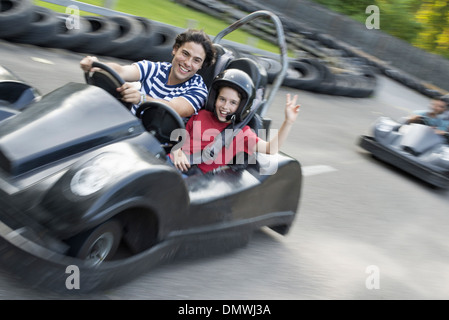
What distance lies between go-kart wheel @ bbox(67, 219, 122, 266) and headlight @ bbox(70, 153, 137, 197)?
17 centimetres

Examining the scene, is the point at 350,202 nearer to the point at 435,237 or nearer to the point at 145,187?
the point at 435,237

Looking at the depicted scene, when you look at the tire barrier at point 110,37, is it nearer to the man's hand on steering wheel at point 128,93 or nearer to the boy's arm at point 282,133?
the boy's arm at point 282,133

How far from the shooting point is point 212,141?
9.61 feet

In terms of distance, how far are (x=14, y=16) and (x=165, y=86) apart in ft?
12.3

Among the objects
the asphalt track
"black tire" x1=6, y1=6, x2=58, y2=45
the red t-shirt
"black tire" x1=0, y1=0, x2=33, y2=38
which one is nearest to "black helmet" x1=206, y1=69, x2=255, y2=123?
the red t-shirt

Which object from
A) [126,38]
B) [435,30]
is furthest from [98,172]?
[435,30]

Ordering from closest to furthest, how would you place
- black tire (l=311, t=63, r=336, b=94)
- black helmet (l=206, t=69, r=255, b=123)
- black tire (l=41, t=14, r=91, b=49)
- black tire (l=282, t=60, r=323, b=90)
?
black helmet (l=206, t=69, r=255, b=123)
black tire (l=41, t=14, r=91, b=49)
black tire (l=282, t=60, r=323, b=90)
black tire (l=311, t=63, r=336, b=94)

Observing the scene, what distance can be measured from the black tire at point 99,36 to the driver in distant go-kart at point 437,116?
12.6ft

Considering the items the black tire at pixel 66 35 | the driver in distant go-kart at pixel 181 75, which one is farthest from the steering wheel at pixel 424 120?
the black tire at pixel 66 35

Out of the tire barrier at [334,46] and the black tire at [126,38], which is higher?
the black tire at [126,38]

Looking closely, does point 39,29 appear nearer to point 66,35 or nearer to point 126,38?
point 66,35

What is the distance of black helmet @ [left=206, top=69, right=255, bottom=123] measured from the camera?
110 inches

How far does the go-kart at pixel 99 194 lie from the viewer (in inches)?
77.4

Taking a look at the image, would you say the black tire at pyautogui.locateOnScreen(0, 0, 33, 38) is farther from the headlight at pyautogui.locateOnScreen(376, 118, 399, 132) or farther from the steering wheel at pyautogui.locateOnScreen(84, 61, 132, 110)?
the headlight at pyautogui.locateOnScreen(376, 118, 399, 132)
